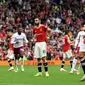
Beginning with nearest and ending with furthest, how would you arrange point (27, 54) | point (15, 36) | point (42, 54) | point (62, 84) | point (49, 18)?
point (62, 84), point (42, 54), point (15, 36), point (27, 54), point (49, 18)

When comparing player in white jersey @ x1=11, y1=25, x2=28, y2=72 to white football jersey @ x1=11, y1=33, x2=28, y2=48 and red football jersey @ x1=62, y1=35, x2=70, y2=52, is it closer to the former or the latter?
white football jersey @ x1=11, y1=33, x2=28, y2=48

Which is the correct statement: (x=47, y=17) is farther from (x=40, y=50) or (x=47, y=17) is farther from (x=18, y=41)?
(x=40, y=50)

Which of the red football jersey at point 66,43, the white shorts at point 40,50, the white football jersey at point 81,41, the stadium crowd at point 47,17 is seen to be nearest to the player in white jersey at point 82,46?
the white football jersey at point 81,41

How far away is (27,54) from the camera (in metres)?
33.8

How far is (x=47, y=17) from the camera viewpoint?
39688 millimetres

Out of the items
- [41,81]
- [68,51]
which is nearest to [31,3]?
[68,51]

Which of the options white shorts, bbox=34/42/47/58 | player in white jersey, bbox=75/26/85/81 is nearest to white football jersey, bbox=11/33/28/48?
white shorts, bbox=34/42/47/58

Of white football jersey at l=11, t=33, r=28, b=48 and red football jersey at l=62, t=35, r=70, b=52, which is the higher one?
white football jersey at l=11, t=33, r=28, b=48

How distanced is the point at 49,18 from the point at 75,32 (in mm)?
3118

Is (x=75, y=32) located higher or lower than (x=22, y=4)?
lower

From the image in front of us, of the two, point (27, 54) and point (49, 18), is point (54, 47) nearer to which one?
point (27, 54)

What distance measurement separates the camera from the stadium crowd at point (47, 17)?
34.7 metres

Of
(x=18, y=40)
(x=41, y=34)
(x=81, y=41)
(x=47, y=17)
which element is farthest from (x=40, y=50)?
(x=47, y=17)

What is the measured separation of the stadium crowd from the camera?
1364 inches
